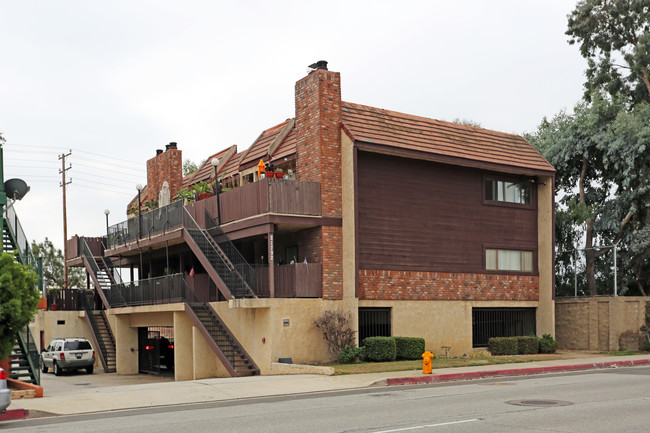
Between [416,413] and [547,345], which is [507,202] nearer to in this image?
[547,345]

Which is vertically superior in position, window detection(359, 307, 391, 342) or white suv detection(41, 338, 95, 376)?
window detection(359, 307, 391, 342)

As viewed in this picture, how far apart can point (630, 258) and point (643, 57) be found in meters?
12.8

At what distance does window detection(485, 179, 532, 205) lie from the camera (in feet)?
103

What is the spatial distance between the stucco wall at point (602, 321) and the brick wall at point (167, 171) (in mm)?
20596

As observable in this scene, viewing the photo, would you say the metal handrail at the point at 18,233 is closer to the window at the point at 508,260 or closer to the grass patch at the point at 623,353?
the window at the point at 508,260

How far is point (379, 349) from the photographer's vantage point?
2550 cm

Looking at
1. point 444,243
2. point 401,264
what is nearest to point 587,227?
point 444,243

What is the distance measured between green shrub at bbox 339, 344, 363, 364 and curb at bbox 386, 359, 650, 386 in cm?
473

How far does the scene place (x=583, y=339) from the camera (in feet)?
103

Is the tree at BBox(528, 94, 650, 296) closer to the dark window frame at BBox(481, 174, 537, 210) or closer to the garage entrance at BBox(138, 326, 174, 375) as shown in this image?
the dark window frame at BBox(481, 174, 537, 210)

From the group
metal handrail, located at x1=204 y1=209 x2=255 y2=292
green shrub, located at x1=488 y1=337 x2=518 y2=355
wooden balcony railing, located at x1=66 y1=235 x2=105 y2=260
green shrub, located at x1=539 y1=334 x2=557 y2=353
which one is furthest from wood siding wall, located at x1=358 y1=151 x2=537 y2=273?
wooden balcony railing, located at x1=66 y1=235 x2=105 y2=260

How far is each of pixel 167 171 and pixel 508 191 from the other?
59.4ft

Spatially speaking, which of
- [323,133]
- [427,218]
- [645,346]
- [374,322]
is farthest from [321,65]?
[645,346]

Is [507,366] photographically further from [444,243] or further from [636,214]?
[636,214]
